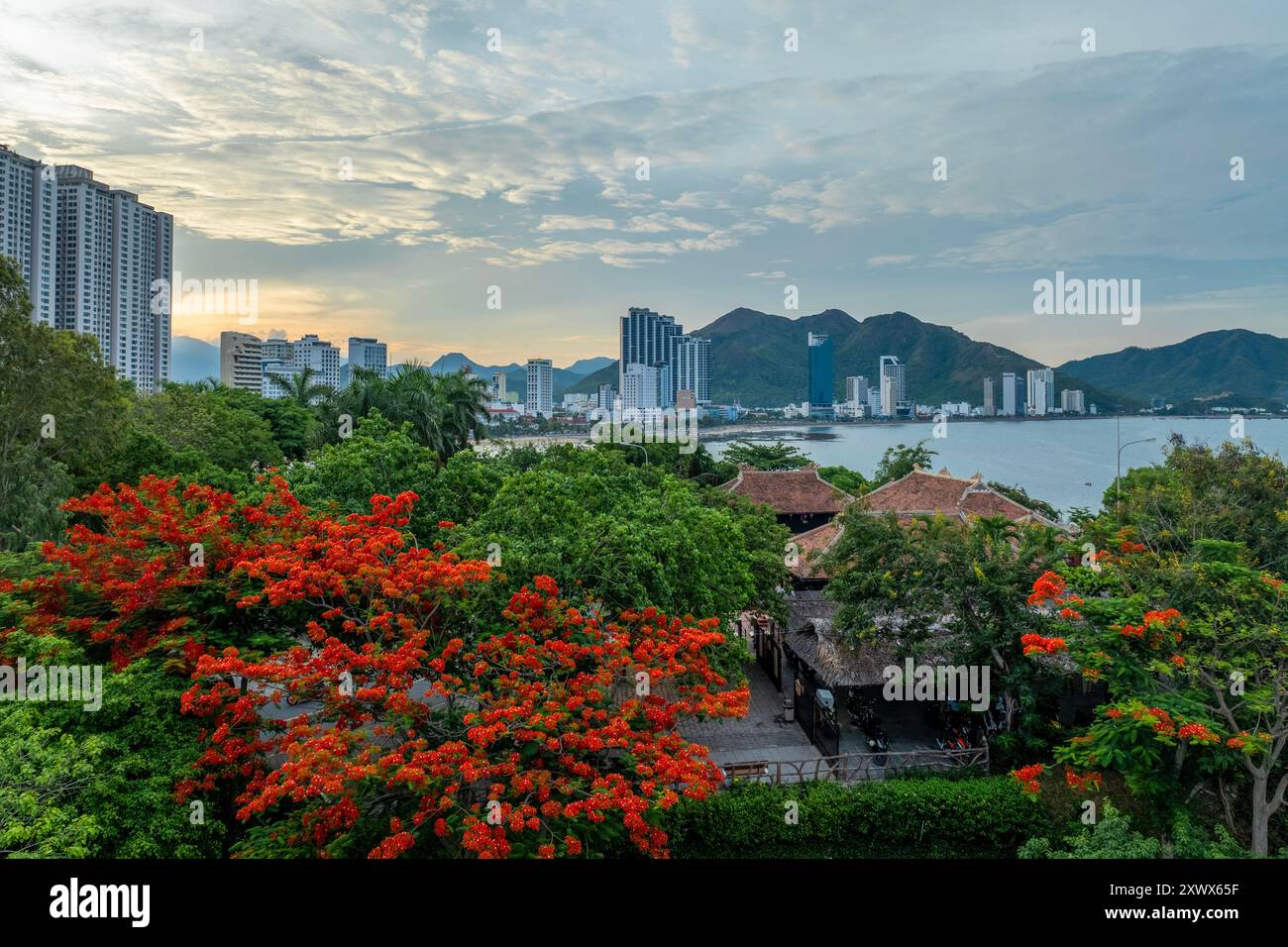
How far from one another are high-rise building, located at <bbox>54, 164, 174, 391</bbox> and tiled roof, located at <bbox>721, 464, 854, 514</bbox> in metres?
37.8

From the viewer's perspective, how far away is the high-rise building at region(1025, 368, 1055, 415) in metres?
128

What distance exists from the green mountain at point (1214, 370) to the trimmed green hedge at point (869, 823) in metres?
136

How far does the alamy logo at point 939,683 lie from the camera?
466 inches

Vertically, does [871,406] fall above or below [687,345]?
below

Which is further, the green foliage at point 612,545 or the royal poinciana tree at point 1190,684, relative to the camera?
the green foliage at point 612,545

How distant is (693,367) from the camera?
14025cm

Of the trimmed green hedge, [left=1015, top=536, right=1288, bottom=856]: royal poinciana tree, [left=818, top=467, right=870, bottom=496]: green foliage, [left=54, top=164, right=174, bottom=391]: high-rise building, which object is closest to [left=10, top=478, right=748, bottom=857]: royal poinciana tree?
the trimmed green hedge

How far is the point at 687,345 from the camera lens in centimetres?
13625

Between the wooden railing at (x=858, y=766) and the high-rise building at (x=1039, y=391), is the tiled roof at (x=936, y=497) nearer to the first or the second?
the wooden railing at (x=858, y=766)

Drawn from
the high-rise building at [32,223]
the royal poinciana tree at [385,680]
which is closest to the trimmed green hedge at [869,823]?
the royal poinciana tree at [385,680]

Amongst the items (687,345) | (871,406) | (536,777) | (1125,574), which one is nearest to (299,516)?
(536,777)
